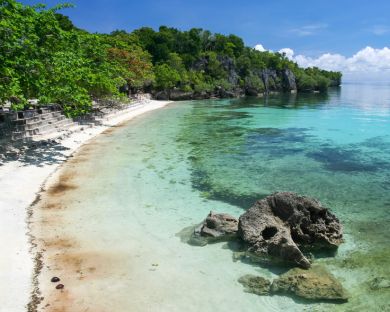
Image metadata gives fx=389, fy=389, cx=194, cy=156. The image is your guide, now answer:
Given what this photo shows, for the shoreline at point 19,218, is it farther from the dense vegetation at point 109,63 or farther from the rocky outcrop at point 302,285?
the rocky outcrop at point 302,285

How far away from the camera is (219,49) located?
121m

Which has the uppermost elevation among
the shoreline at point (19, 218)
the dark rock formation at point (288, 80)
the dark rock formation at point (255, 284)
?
the dark rock formation at point (288, 80)

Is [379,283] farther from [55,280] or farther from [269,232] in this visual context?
[55,280]

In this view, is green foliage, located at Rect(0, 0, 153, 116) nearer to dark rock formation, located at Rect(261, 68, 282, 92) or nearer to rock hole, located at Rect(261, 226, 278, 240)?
rock hole, located at Rect(261, 226, 278, 240)

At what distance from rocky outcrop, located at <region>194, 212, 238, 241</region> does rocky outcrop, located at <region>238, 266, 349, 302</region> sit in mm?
2091

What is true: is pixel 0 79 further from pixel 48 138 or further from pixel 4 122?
pixel 48 138

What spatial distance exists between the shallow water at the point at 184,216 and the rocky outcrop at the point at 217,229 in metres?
0.38

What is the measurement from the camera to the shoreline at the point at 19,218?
7715 millimetres

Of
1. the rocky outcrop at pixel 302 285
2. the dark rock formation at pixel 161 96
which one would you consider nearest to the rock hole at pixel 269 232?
the rocky outcrop at pixel 302 285

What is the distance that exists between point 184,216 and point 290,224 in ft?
11.7

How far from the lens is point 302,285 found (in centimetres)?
813

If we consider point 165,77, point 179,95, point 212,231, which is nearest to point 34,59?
point 212,231

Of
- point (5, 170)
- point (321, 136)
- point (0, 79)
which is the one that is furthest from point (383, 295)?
point (321, 136)

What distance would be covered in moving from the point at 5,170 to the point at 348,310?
546 inches
